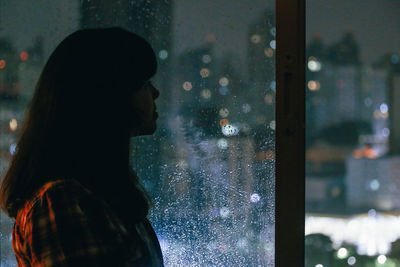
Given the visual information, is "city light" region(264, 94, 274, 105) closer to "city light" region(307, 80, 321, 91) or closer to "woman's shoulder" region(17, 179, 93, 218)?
"city light" region(307, 80, 321, 91)

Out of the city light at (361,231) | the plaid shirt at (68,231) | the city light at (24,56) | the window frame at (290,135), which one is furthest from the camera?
the city light at (361,231)

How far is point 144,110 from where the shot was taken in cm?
76

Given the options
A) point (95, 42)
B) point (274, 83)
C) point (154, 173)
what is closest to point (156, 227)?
point (154, 173)

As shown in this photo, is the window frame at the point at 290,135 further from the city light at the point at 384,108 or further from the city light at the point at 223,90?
the city light at the point at 384,108

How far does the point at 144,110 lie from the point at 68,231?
0.30 metres

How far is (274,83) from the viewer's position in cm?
112

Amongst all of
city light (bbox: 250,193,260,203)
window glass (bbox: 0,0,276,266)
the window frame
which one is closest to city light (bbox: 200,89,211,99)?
window glass (bbox: 0,0,276,266)

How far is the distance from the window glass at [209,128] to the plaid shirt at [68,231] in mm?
553

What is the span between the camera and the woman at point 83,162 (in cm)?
56

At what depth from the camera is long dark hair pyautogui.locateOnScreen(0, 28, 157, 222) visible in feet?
2.05

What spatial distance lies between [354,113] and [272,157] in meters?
0.81

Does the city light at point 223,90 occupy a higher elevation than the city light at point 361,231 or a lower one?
higher

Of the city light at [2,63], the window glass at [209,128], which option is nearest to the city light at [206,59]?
the window glass at [209,128]

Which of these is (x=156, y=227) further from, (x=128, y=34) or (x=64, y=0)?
(x=64, y=0)
